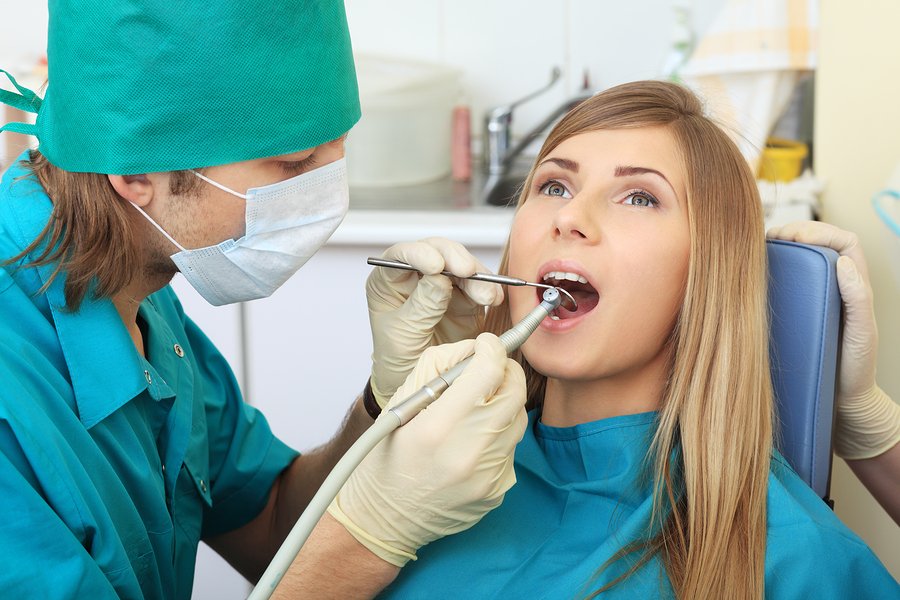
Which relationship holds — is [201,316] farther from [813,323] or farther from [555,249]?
[813,323]

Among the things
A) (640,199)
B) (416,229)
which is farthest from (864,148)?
(416,229)

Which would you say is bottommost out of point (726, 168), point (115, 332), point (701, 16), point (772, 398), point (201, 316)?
point (201, 316)

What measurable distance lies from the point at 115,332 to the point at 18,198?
0.70ft

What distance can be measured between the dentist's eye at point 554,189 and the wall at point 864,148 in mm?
724

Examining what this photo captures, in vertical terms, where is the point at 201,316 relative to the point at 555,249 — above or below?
below

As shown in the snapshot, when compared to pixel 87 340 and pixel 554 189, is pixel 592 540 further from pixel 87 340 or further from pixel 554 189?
pixel 87 340

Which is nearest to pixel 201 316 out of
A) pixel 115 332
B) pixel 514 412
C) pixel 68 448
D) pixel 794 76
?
pixel 115 332

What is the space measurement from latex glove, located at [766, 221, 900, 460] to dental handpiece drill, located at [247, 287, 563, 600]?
0.48 metres

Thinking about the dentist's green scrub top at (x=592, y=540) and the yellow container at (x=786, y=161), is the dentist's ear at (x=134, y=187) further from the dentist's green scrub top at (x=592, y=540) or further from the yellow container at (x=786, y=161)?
the yellow container at (x=786, y=161)

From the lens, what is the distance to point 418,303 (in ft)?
4.79

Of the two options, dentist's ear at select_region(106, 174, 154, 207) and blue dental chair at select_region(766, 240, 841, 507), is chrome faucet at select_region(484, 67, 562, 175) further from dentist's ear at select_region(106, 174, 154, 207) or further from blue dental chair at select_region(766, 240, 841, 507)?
dentist's ear at select_region(106, 174, 154, 207)

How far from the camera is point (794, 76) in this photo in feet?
7.68

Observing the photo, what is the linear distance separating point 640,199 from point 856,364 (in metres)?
0.42

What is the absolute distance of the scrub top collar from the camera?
1229 mm
